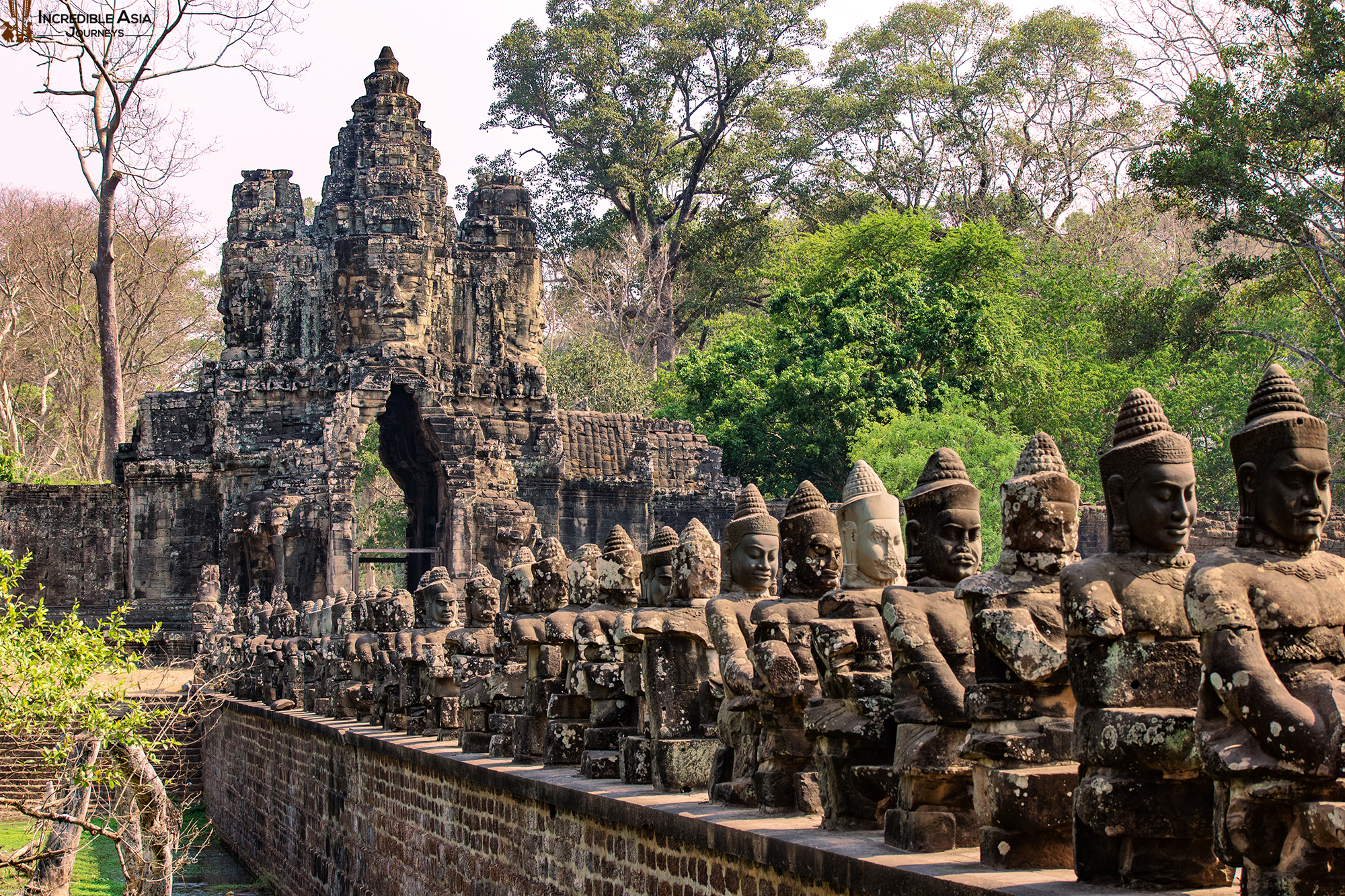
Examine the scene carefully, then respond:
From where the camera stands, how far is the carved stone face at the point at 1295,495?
4.27 meters

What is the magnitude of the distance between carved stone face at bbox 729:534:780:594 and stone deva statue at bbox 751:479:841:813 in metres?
0.41

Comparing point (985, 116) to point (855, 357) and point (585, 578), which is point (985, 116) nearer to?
point (855, 357)

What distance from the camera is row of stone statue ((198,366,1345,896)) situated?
13.3 ft

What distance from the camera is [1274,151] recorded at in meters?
20.6

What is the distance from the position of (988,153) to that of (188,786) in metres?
30.0

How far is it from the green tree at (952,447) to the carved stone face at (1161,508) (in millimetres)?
17156

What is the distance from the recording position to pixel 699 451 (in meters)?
31.0

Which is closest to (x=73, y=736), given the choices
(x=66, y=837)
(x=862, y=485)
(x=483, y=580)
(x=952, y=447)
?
(x=66, y=837)

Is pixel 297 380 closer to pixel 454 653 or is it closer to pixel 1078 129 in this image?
pixel 454 653

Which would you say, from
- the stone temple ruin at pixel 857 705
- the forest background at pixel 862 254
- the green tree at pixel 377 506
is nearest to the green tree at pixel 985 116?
the forest background at pixel 862 254

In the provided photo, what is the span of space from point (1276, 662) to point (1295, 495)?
483mm

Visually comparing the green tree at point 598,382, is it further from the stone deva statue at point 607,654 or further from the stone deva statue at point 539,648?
the stone deva statue at point 607,654

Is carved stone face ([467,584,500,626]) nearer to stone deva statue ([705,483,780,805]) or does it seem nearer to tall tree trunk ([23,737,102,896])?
tall tree trunk ([23,737,102,896])

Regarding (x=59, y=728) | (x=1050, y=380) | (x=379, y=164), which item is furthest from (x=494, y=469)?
(x=59, y=728)
